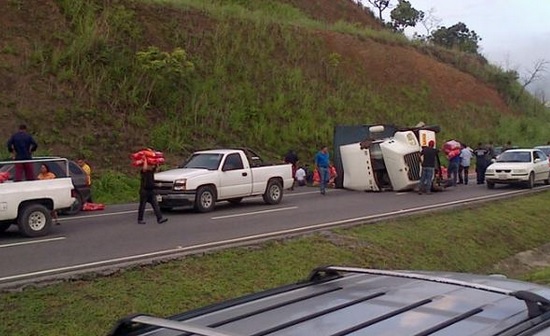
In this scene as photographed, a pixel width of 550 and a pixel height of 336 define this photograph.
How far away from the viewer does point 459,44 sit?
252 ft

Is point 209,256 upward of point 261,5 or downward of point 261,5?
downward

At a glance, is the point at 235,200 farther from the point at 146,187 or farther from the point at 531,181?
the point at 531,181

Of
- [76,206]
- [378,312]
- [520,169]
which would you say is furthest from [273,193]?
[378,312]

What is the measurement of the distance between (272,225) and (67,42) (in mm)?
18767

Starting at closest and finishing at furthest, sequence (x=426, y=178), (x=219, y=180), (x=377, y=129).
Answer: (x=219, y=180) → (x=426, y=178) → (x=377, y=129)

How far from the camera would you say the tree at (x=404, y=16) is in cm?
6962

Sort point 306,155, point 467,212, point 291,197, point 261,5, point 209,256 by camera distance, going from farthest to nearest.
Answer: point 261,5 < point 306,155 < point 291,197 < point 467,212 < point 209,256

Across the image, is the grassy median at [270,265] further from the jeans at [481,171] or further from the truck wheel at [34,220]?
the jeans at [481,171]

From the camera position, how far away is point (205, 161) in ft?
65.1

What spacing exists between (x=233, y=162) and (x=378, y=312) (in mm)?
17083

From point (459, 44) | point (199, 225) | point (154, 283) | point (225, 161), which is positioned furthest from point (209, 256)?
point (459, 44)

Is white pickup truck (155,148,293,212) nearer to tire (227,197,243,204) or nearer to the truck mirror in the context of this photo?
tire (227,197,243,204)

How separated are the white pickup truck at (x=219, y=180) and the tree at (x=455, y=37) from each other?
188ft

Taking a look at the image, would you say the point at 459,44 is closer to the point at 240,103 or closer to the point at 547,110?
the point at 547,110
